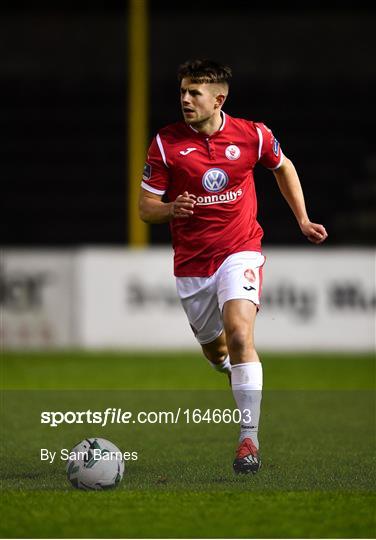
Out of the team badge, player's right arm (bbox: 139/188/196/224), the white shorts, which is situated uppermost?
the team badge

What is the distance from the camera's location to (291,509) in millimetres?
4773

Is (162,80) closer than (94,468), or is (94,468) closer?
(94,468)

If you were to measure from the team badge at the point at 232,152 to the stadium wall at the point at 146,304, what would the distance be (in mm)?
8141

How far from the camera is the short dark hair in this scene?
6.13 meters

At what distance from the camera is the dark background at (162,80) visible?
2039cm

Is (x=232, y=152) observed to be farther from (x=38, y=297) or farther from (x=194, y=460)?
(x=38, y=297)

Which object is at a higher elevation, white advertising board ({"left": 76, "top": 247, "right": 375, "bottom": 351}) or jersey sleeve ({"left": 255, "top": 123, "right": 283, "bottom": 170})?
jersey sleeve ({"left": 255, "top": 123, "right": 283, "bottom": 170})

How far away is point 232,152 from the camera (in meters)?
6.29

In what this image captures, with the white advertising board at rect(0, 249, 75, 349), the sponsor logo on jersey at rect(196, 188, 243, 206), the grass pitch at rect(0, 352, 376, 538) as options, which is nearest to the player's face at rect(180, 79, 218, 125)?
the sponsor logo on jersey at rect(196, 188, 243, 206)

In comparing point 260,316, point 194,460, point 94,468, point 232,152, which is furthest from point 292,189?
point 260,316

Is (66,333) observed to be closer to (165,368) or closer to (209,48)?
(165,368)

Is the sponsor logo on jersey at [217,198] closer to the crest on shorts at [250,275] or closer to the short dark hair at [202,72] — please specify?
the crest on shorts at [250,275]

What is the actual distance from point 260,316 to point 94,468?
926 cm

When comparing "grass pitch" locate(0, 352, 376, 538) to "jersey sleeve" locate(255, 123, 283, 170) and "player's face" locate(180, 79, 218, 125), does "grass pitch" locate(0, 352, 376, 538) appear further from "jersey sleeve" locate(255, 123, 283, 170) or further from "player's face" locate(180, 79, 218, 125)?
"player's face" locate(180, 79, 218, 125)
